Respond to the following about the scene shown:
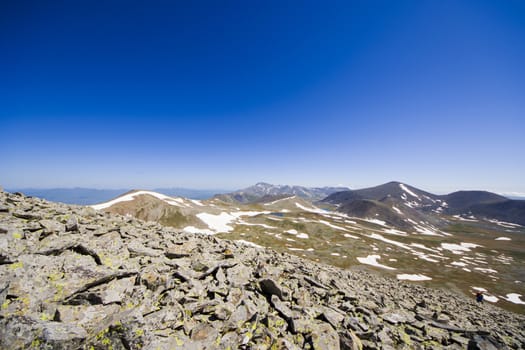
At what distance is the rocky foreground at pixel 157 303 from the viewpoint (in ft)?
21.9

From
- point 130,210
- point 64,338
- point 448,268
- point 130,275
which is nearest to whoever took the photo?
point 64,338

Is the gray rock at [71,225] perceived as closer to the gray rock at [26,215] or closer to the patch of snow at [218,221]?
the gray rock at [26,215]

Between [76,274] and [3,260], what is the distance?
2391 mm

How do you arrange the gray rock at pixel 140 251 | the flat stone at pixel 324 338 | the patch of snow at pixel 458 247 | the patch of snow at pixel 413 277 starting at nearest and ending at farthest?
the flat stone at pixel 324 338, the gray rock at pixel 140 251, the patch of snow at pixel 413 277, the patch of snow at pixel 458 247

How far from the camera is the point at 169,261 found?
38.5 feet

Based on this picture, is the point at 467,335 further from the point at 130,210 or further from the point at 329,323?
the point at 130,210

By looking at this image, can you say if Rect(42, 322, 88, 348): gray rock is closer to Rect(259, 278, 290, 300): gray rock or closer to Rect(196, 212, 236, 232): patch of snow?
Rect(259, 278, 290, 300): gray rock

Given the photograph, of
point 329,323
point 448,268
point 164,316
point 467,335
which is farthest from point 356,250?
point 164,316

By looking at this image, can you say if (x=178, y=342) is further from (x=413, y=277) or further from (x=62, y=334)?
(x=413, y=277)

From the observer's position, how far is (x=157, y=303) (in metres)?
8.41

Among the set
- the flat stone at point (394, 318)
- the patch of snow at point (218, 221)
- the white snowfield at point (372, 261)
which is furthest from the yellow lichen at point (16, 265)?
the patch of snow at point (218, 221)

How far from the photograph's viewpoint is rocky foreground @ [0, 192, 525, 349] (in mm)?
6664

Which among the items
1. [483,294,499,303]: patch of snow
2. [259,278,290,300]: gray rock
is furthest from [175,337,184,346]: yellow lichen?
[483,294,499,303]: patch of snow

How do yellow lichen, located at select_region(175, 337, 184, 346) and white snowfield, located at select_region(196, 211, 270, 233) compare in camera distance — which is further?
white snowfield, located at select_region(196, 211, 270, 233)
